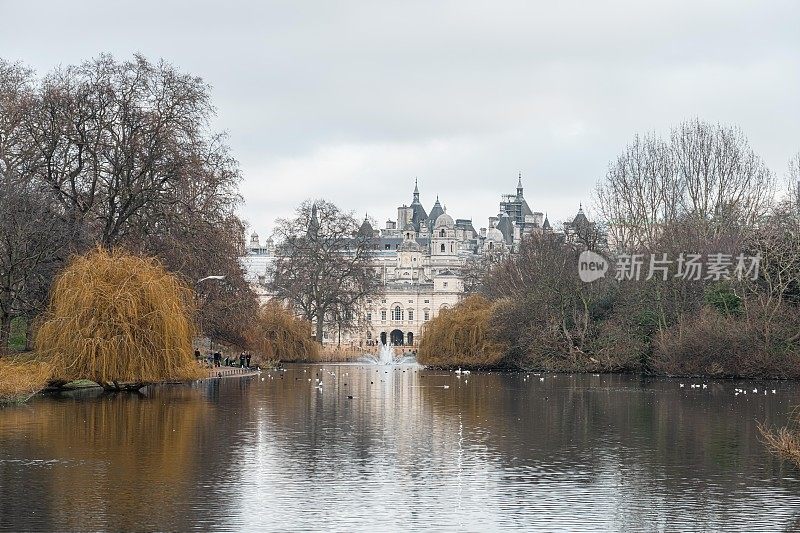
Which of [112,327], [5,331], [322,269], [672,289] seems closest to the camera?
Answer: [112,327]

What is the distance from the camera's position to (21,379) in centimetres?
3519

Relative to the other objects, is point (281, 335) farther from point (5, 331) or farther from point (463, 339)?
point (5, 331)

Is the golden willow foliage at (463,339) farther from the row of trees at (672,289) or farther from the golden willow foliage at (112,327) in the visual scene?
the golden willow foliage at (112,327)

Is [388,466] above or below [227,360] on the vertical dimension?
below

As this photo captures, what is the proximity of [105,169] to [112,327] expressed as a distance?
12348mm

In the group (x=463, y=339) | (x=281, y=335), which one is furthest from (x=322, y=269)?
(x=463, y=339)

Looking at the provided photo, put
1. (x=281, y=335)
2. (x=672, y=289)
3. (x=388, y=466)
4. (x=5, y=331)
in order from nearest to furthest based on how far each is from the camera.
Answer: (x=388, y=466), (x=5, y=331), (x=672, y=289), (x=281, y=335)

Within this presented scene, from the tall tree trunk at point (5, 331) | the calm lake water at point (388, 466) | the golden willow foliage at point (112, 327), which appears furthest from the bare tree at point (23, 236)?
the calm lake water at point (388, 466)

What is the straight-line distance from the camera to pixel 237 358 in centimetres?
7138

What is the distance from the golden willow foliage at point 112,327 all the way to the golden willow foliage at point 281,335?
3283cm

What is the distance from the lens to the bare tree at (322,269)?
9119 cm

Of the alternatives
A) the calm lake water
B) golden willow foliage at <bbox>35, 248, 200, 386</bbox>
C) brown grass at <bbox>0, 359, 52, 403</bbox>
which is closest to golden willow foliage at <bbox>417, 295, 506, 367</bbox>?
the calm lake water

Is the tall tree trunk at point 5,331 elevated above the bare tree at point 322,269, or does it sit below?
below

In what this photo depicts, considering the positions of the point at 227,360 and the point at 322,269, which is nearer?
the point at 227,360
